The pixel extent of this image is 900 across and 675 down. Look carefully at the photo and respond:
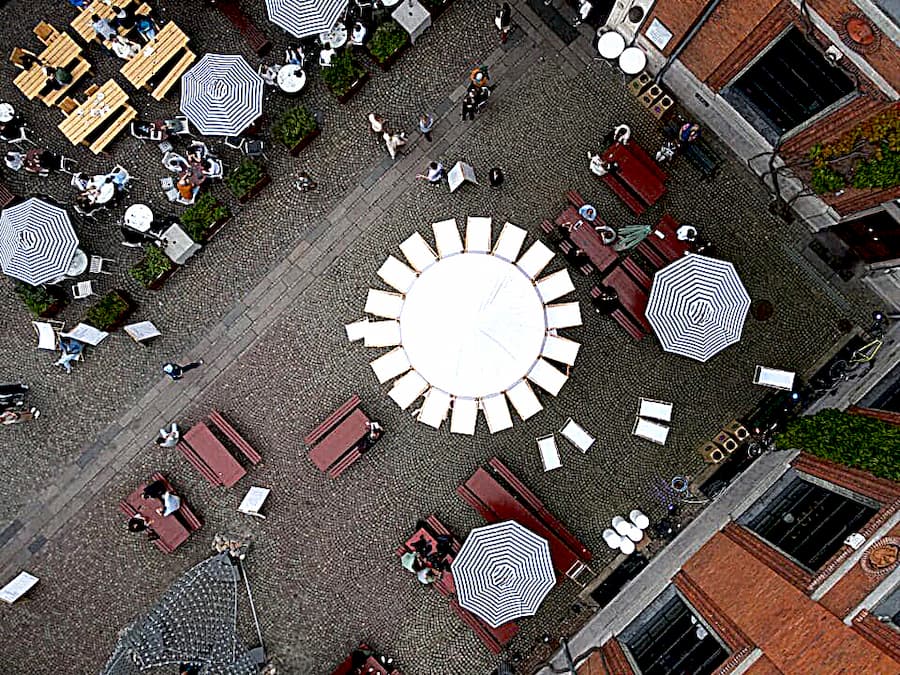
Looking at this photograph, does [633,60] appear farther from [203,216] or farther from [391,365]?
[203,216]

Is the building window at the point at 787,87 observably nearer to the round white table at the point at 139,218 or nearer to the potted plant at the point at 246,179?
the potted plant at the point at 246,179

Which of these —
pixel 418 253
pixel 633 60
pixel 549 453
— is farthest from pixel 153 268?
pixel 633 60

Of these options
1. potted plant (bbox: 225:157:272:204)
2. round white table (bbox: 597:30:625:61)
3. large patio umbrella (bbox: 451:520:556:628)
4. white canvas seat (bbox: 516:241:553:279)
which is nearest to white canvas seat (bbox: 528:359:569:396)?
white canvas seat (bbox: 516:241:553:279)

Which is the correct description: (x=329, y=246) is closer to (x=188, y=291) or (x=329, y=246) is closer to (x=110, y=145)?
(x=188, y=291)

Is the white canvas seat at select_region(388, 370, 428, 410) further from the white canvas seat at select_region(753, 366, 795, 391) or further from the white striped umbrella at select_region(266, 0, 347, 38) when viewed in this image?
the white striped umbrella at select_region(266, 0, 347, 38)

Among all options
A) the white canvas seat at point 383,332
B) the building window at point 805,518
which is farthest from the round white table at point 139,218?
the building window at point 805,518
